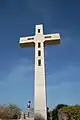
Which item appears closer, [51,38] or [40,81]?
[40,81]

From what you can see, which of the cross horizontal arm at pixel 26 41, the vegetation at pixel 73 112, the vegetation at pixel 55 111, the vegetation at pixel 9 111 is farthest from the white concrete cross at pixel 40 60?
the vegetation at pixel 9 111

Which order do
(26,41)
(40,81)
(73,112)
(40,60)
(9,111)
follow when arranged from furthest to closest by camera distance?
(9,111), (73,112), (26,41), (40,60), (40,81)

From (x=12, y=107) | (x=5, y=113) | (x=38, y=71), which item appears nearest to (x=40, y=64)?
(x=38, y=71)

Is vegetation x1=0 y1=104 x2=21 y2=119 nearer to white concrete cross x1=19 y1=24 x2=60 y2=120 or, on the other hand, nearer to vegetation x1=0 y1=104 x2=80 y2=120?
vegetation x1=0 y1=104 x2=80 y2=120

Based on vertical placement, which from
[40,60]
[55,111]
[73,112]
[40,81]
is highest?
[40,60]

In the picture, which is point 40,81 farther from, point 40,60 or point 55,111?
point 55,111

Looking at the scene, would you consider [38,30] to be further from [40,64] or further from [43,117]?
[43,117]

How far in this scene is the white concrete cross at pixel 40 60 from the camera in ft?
43.8

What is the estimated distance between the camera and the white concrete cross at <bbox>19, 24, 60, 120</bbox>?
13.3 m

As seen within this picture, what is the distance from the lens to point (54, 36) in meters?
15.4

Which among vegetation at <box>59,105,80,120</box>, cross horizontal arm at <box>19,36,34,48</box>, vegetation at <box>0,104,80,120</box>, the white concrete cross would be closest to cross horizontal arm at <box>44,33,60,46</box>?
the white concrete cross

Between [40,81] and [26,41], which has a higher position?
[26,41]

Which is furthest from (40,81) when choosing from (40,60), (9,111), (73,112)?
(9,111)

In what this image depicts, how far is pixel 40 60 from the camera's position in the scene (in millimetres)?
14641
